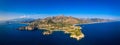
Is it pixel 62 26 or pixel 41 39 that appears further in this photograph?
pixel 62 26

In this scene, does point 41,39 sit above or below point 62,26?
below

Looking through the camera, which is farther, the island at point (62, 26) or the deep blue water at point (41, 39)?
the island at point (62, 26)

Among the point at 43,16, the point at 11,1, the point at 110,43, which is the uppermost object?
the point at 11,1

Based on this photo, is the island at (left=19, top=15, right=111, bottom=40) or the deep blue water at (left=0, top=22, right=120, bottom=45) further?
the island at (left=19, top=15, right=111, bottom=40)

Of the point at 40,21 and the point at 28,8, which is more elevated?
the point at 28,8

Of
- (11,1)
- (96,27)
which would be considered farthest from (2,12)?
(96,27)

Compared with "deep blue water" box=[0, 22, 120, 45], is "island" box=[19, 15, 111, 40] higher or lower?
higher

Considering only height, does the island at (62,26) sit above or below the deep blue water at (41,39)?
above

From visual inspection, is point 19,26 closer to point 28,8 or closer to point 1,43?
point 28,8
